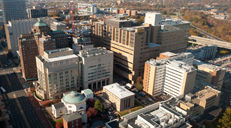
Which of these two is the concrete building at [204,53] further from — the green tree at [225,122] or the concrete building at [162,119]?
the concrete building at [162,119]

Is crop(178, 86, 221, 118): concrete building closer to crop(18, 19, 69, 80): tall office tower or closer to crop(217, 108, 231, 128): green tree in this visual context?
crop(217, 108, 231, 128): green tree

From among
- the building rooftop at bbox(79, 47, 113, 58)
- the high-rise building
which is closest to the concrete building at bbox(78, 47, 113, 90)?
the building rooftop at bbox(79, 47, 113, 58)

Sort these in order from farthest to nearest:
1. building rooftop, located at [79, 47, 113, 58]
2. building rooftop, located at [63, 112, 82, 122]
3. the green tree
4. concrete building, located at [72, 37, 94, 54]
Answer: concrete building, located at [72, 37, 94, 54] < building rooftop, located at [79, 47, 113, 58] < the green tree < building rooftop, located at [63, 112, 82, 122]

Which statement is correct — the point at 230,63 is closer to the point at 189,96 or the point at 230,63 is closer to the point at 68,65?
the point at 189,96

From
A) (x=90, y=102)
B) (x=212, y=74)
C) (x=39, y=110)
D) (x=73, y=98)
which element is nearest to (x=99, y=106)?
(x=90, y=102)

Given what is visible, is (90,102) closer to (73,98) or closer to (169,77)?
(73,98)

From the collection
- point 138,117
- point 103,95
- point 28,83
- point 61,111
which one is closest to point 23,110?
point 61,111
